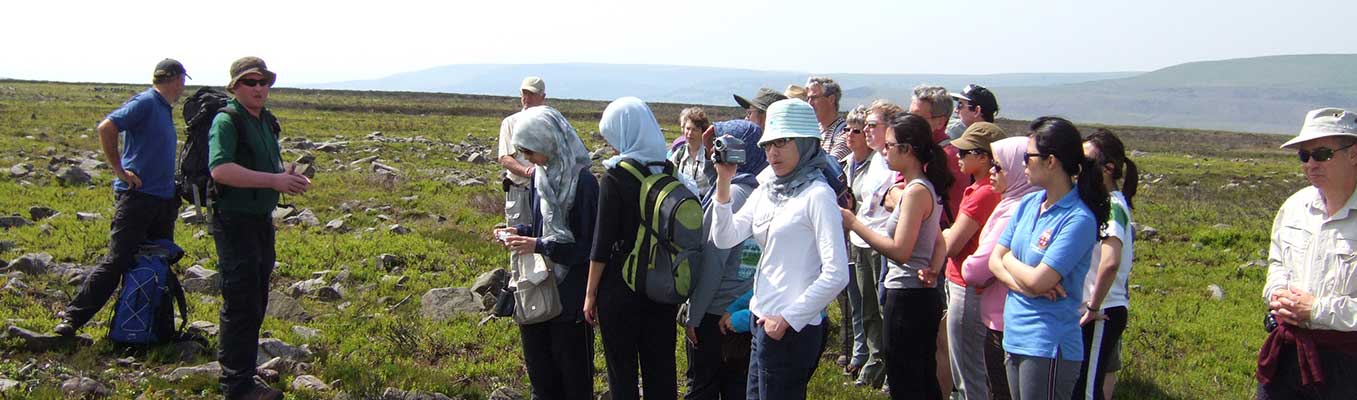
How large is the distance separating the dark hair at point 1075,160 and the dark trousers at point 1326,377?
1150 mm

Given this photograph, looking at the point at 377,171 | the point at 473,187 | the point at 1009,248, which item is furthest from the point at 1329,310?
the point at 377,171

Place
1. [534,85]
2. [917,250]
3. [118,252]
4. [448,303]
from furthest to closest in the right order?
1. [534,85]
2. [448,303]
3. [118,252]
4. [917,250]

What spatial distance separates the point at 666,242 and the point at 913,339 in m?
1.59

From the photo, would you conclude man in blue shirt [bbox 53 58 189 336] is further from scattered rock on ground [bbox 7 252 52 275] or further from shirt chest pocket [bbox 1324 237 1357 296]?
shirt chest pocket [bbox 1324 237 1357 296]

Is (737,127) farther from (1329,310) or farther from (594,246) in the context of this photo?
(1329,310)

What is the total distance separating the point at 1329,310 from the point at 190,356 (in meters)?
6.67

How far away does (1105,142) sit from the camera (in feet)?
16.7

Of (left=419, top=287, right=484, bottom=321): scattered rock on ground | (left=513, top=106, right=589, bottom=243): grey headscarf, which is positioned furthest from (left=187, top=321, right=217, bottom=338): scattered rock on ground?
(left=513, top=106, right=589, bottom=243): grey headscarf

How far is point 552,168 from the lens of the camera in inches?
203

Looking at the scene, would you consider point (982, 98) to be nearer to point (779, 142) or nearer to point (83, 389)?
point (779, 142)

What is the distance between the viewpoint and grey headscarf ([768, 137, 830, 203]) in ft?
14.6

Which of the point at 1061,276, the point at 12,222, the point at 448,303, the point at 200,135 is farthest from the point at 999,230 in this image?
the point at 12,222

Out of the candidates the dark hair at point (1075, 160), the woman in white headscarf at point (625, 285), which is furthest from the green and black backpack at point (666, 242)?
the dark hair at point (1075, 160)

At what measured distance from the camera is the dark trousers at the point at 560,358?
17.3 ft
